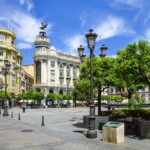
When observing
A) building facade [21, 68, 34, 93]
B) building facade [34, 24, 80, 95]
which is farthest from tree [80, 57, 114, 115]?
building facade [21, 68, 34, 93]

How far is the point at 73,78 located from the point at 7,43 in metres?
36.2

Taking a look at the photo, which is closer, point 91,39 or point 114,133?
point 114,133

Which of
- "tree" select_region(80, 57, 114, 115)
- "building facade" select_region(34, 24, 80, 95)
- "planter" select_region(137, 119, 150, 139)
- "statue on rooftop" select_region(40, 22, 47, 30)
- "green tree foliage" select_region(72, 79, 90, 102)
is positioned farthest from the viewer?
"statue on rooftop" select_region(40, 22, 47, 30)

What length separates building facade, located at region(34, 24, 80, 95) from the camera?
311 ft

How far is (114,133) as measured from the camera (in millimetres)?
12977

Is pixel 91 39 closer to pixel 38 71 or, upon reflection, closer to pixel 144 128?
pixel 144 128

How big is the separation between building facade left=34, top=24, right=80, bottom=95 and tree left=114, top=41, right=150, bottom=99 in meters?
76.3

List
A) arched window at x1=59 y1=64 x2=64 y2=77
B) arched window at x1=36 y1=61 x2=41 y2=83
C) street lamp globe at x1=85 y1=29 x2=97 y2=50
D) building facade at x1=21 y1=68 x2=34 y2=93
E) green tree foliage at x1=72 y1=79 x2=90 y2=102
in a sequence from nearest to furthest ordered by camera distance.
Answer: street lamp globe at x1=85 y1=29 x2=97 y2=50
green tree foliage at x1=72 y1=79 x2=90 y2=102
building facade at x1=21 y1=68 x2=34 y2=93
arched window at x1=36 y1=61 x2=41 y2=83
arched window at x1=59 y1=64 x2=64 y2=77

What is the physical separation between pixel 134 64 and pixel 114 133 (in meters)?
4.06

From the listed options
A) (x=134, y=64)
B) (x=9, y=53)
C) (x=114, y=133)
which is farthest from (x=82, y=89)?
(x=9, y=53)

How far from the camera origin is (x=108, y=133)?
13.3m

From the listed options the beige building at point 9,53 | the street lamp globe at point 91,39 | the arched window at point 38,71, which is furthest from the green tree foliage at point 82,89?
the arched window at point 38,71

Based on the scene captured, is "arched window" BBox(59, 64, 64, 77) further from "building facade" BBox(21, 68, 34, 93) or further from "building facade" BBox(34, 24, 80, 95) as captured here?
"building facade" BBox(21, 68, 34, 93)

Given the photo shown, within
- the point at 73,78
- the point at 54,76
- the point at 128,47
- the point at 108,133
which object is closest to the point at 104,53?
the point at 128,47
